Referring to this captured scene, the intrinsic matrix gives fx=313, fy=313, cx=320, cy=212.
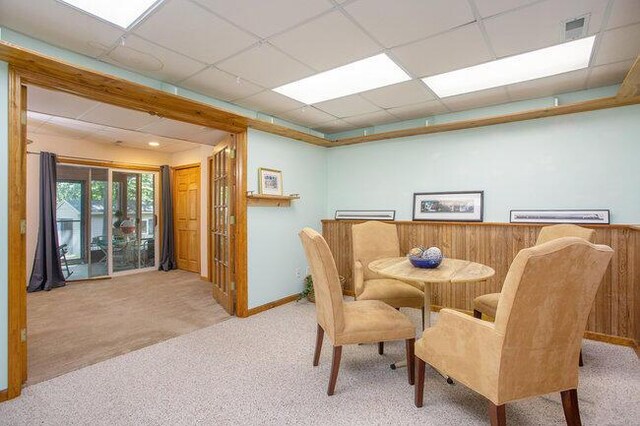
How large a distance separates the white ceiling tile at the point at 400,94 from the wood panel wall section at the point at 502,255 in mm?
1473

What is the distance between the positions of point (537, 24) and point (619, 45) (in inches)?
32.4

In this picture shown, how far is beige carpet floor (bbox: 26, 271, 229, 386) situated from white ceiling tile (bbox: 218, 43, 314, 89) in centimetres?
259

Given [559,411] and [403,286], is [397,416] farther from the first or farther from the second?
[403,286]

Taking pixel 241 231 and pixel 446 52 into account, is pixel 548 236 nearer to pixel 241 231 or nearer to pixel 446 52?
pixel 446 52

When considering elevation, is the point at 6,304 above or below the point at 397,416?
above

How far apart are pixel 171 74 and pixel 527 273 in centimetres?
307

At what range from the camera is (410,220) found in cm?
414

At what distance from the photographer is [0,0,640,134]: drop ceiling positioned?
1924 millimetres

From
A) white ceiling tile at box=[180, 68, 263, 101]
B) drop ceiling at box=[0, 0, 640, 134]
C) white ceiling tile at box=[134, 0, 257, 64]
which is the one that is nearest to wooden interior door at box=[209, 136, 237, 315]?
white ceiling tile at box=[180, 68, 263, 101]

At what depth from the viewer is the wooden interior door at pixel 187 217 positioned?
6.10m

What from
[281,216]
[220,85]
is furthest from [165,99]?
[281,216]

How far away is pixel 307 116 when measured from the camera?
4.13 meters

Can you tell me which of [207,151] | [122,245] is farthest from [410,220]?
[122,245]

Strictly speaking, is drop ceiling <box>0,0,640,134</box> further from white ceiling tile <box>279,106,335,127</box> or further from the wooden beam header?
white ceiling tile <box>279,106,335,127</box>
